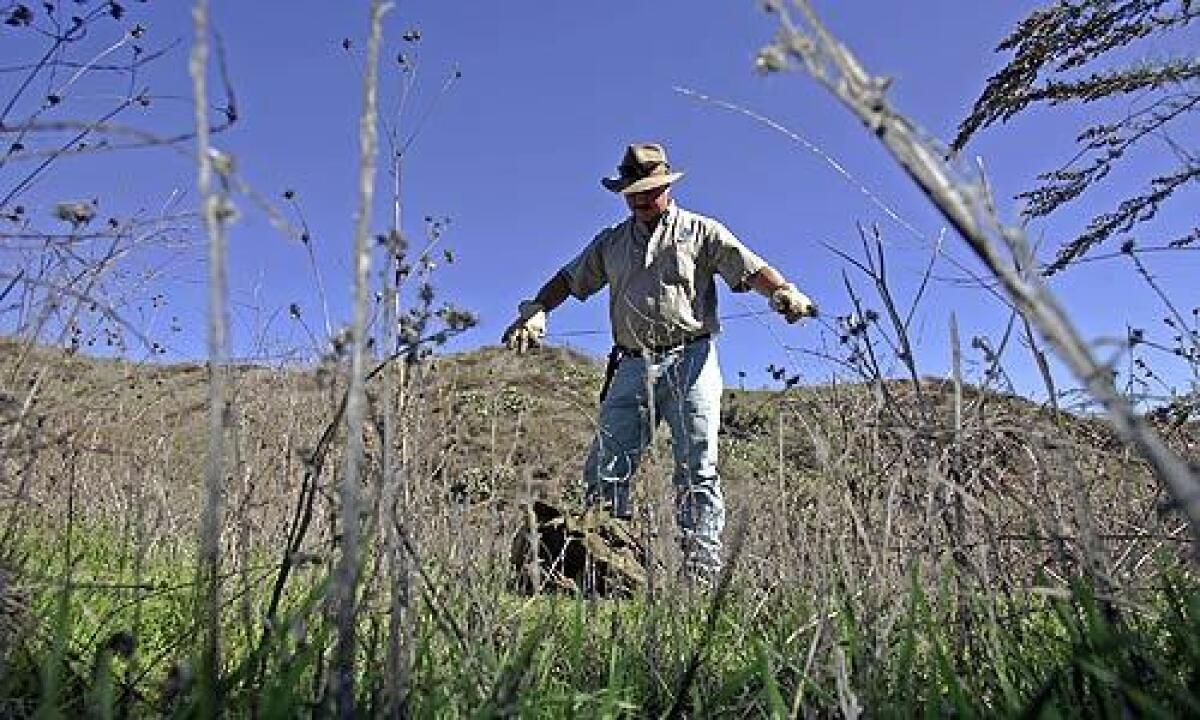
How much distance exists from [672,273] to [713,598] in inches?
135

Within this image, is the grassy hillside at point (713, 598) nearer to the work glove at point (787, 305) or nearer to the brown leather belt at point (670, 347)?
the work glove at point (787, 305)

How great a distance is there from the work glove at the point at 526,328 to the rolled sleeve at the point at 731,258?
940 millimetres

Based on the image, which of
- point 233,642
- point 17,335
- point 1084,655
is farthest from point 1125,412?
point 17,335

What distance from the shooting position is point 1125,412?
1.52ft

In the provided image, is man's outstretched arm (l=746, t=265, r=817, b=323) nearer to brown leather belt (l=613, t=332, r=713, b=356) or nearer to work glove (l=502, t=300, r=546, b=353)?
brown leather belt (l=613, t=332, r=713, b=356)

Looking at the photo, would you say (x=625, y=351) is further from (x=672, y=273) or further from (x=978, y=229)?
(x=978, y=229)

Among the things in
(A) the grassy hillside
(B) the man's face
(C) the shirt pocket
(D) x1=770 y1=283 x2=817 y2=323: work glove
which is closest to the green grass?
(A) the grassy hillside

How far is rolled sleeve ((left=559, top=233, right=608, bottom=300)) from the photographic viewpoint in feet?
18.7

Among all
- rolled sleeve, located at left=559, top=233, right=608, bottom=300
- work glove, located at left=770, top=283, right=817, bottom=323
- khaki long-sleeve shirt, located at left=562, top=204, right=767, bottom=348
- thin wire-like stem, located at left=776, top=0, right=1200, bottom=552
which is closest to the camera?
thin wire-like stem, located at left=776, top=0, right=1200, bottom=552

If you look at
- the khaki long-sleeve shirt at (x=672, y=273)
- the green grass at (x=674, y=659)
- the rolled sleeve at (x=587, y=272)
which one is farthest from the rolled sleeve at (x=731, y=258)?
the green grass at (x=674, y=659)

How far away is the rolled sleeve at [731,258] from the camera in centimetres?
528

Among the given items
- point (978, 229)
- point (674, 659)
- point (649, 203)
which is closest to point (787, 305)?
point (649, 203)

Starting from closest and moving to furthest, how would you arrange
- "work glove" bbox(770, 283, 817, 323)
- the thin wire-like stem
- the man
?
the thin wire-like stem, "work glove" bbox(770, 283, 817, 323), the man

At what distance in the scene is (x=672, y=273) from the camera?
211 inches
